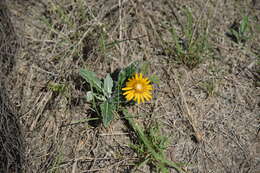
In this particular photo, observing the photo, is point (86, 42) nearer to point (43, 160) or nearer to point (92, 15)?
point (92, 15)

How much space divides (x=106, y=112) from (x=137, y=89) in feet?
1.02

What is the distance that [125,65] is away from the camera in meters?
2.53

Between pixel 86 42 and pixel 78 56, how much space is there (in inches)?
7.1

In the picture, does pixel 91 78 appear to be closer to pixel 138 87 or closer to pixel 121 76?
pixel 121 76

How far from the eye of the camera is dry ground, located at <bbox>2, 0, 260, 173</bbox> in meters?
2.14

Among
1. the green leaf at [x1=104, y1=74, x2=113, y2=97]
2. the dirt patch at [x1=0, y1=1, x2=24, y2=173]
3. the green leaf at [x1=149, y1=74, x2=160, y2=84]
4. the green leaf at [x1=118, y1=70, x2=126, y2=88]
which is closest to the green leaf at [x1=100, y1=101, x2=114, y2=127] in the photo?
the green leaf at [x1=104, y1=74, x2=113, y2=97]

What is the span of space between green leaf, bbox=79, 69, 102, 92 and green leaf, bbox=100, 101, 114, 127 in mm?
192

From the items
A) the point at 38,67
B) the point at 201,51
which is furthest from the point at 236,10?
the point at 38,67

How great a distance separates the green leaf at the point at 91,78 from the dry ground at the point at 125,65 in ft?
0.52

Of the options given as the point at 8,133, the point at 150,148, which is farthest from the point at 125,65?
the point at 8,133

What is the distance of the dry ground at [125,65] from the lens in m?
2.14

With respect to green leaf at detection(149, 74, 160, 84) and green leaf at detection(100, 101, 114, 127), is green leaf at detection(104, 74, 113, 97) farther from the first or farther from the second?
green leaf at detection(149, 74, 160, 84)

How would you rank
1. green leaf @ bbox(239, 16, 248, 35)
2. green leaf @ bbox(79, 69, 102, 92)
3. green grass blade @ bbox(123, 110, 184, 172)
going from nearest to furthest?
green grass blade @ bbox(123, 110, 184, 172), green leaf @ bbox(79, 69, 102, 92), green leaf @ bbox(239, 16, 248, 35)

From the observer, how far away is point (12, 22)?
113 inches
